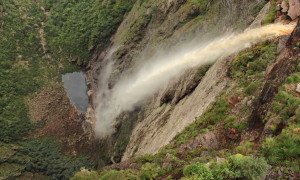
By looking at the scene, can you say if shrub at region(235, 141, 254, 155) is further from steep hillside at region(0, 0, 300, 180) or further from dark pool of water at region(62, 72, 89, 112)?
dark pool of water at region(62, 72, 89, 112)

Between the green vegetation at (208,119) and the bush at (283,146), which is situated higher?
the green vegetation at (208,119)

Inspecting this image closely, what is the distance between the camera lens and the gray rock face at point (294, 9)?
28.3 metres

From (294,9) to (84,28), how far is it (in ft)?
163

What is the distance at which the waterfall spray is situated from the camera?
107 ft

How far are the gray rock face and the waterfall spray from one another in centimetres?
105

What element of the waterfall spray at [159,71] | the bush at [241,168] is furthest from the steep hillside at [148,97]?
the waterfall spray at [159,71]

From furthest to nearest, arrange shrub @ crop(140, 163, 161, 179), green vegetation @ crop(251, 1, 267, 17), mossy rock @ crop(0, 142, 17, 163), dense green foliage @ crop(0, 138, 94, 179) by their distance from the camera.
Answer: mossy rock @ crop(0, 142, 17, 163) < dense green foliage @ crop(0, 138, 94, 179) < green vegetation @ crop(251, 1, 267, 17) < shrub @ crop(140, 163, 161, 179)

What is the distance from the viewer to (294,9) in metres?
28.6

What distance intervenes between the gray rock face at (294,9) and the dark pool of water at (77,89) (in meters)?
43.1

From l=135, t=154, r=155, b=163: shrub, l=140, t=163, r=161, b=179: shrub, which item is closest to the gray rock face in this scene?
l=135, t=154, r=155, b=163: shrub

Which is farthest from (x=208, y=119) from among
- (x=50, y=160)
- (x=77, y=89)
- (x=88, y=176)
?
(x=77, y=89)

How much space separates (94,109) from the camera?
59.6 m

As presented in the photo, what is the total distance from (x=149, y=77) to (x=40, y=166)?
78.0 ft

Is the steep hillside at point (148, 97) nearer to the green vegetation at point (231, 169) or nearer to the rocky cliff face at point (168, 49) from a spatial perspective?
the green vegetation at point (231, 169)
